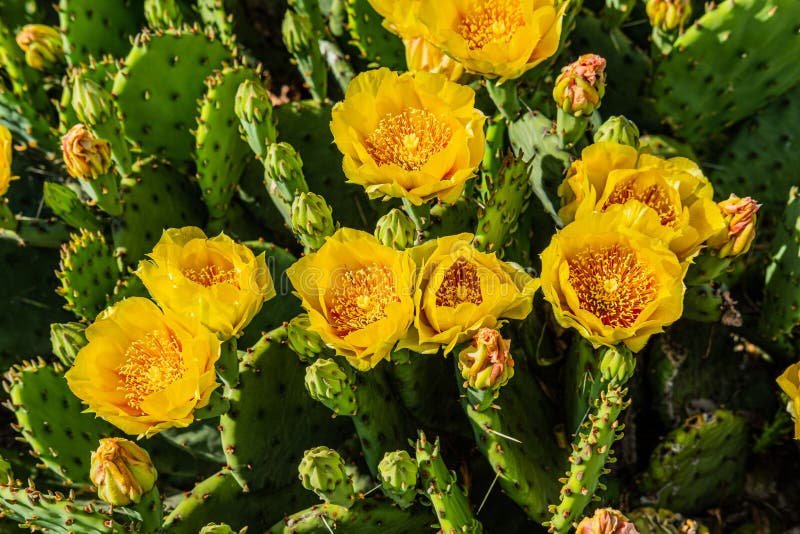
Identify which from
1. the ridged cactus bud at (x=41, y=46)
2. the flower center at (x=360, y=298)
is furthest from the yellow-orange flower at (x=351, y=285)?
the ridged cactus bud at (x=41, y=46)

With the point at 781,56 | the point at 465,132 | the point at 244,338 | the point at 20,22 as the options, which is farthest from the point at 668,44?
the point at 20,22

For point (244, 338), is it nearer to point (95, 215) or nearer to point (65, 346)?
point (65, 346)

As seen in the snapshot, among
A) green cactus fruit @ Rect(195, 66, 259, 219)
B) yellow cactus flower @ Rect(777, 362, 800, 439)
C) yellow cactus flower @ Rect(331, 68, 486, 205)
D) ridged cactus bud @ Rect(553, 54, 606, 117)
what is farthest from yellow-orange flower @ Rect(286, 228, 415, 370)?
yellow cactus flower @ Rect(777, 362, 800, 439)

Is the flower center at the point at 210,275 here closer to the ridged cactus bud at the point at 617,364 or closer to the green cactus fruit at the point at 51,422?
the green cactus fruit at the point at 51,422

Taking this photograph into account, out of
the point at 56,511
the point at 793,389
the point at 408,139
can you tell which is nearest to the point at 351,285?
the point at 408,139

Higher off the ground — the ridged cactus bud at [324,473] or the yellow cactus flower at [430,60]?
the yellow cactus flower at [430,60]

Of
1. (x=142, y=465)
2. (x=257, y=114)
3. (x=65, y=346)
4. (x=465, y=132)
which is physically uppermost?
(x=257, y=114)
